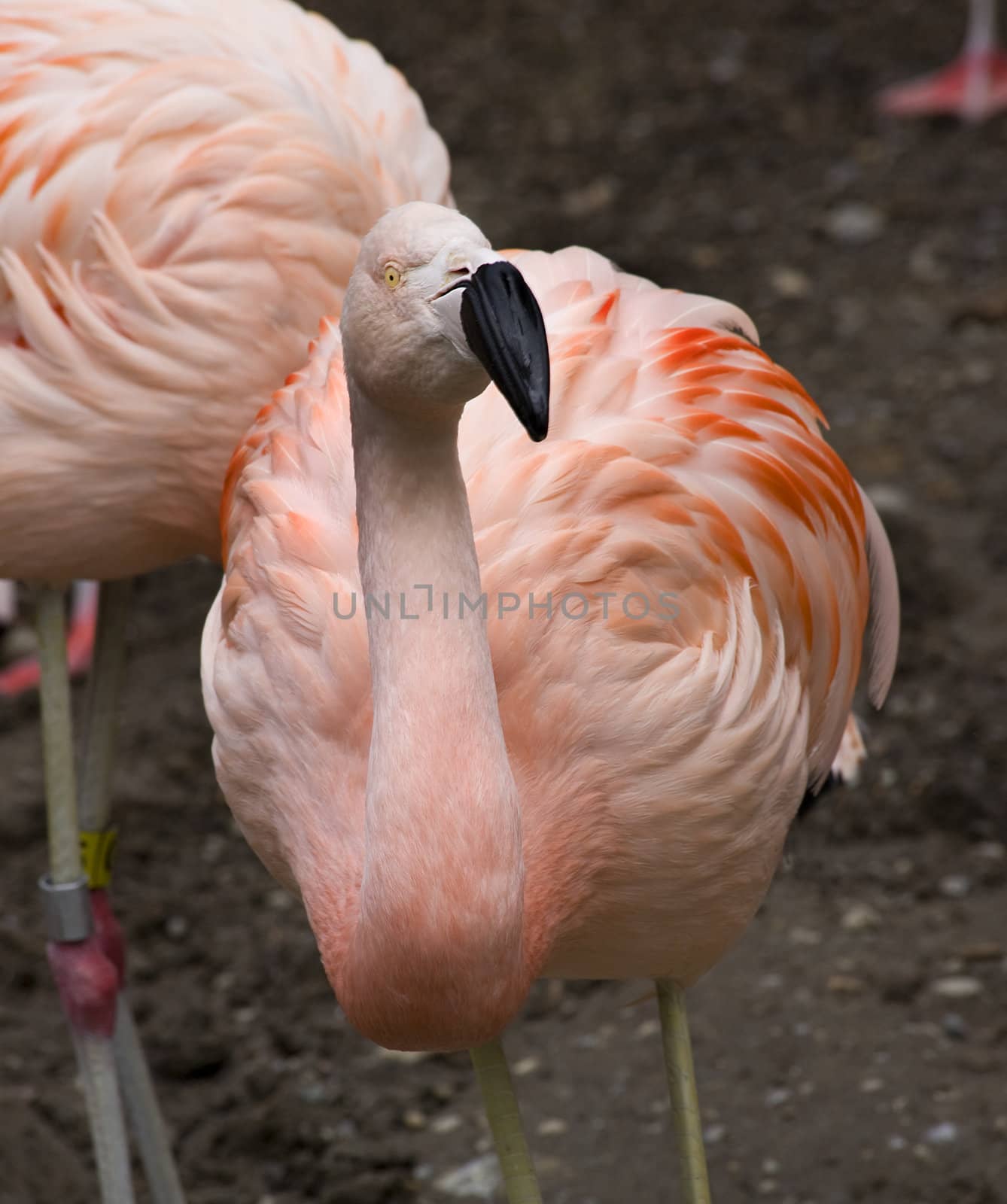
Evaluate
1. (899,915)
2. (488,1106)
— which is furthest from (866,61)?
(488,1106)

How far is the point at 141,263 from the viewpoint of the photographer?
2.90 meters

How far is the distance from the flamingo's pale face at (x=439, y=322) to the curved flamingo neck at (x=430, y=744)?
0.08 m

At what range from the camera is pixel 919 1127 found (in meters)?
3.45

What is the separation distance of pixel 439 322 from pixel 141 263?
1194 millimetres

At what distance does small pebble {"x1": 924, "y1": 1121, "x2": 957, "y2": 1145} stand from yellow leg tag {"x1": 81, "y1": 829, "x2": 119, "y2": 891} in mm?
1651

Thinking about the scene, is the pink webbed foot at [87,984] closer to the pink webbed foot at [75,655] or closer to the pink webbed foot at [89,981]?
the pink webbed foot at [89,981]

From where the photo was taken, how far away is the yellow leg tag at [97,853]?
11.1ft

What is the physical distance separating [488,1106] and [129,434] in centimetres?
121

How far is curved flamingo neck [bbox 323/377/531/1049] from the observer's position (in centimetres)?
203

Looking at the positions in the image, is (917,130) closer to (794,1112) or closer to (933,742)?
(933,742)

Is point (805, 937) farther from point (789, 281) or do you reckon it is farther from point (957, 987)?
point (789, 281)

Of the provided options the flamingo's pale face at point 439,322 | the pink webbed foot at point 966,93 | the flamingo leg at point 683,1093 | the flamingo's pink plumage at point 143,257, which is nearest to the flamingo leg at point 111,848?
the flamingo's pink plumage at point 143,257

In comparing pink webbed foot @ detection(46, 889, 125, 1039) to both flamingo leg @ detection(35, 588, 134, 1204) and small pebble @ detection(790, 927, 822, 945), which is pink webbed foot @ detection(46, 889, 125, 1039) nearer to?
flamingo leg @ detection(35, 588, 134, 1204)

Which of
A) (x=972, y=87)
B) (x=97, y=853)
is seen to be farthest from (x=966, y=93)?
Result: (x=97, y=853)
